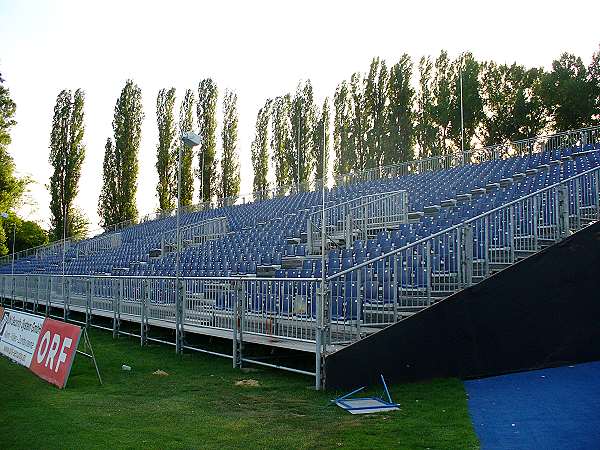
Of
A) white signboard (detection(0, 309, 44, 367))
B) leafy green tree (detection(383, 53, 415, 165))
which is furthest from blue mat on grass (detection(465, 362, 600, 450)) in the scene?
leafy green tree (detection(383, 53, 415, 165))

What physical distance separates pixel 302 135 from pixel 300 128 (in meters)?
0.60

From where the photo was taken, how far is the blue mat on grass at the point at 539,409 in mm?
5777

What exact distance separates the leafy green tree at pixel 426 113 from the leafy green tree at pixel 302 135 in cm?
897

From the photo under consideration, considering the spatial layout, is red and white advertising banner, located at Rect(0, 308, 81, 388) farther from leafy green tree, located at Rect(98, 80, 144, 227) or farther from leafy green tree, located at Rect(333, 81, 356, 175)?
leafy green tree, located at Rect(333, 81, 356, 175)

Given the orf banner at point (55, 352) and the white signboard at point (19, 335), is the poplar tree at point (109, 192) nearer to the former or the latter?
the white signboard at point (19, 335)

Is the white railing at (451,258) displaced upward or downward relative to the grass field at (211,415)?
upward

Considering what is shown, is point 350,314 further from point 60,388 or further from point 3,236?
point 3,236

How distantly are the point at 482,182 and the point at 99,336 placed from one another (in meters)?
11.6

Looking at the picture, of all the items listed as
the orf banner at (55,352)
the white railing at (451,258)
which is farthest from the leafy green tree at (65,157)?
the white railing at (451,258)

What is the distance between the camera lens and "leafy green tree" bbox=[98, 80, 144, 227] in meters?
46.7

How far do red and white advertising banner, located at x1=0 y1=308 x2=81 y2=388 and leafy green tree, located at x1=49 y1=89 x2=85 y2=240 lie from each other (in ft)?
116

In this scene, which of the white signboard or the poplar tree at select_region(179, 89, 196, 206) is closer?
the white signboard

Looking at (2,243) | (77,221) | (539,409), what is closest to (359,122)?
(77,221)

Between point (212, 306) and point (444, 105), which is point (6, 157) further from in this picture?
point (212, 306)
